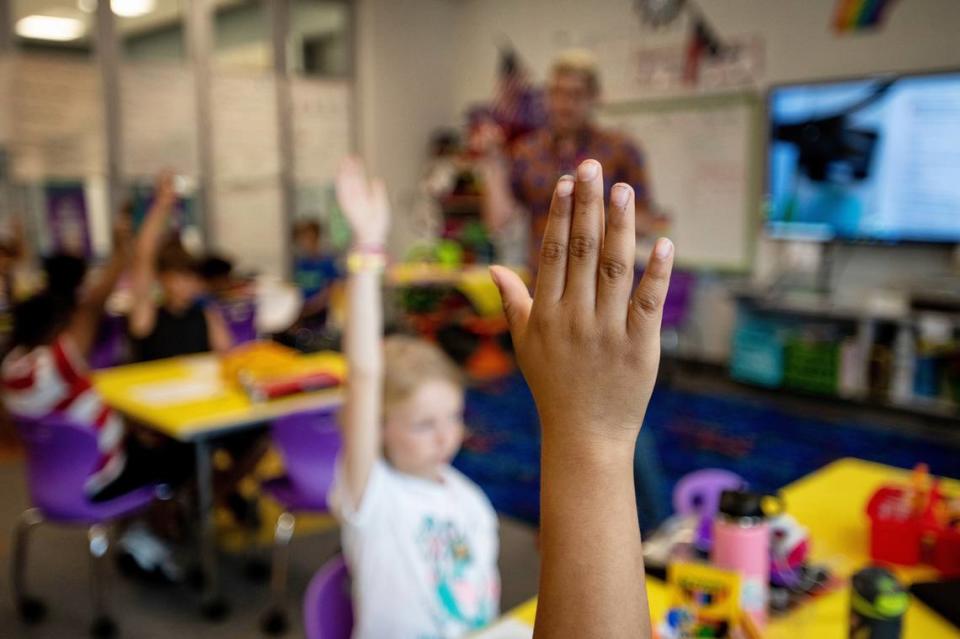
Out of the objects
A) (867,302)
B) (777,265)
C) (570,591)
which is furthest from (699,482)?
(777,265)

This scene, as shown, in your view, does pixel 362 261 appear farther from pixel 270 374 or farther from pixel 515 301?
pixel 270 374

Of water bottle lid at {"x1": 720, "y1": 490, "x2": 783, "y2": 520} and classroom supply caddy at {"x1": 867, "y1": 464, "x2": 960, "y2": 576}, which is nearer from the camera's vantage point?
water bottle lid at {"x1": 720, "y1": 490, "x2": 783, "y2": 520}

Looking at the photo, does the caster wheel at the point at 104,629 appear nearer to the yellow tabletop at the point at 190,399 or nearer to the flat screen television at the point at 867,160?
the yellow tabletop at the point at 190,399

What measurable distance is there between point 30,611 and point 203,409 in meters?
0.93

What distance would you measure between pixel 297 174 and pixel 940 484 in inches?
259

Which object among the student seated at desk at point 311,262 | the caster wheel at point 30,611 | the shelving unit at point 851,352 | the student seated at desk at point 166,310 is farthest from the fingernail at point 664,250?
the student seated at desk at point 311,262

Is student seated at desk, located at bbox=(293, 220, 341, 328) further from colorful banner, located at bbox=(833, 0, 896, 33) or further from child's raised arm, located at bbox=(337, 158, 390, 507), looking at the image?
child's raised arm, located at bbox=(337, 158, 390, 507)

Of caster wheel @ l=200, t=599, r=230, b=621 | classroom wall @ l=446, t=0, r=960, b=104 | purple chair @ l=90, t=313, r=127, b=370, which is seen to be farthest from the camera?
classroom wall @ l=446, t=0, r=960, b=104

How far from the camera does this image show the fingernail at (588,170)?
50 centimetres

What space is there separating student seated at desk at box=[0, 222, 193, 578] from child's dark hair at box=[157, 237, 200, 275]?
52cm

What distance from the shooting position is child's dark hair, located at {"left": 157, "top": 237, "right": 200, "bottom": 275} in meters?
3.69

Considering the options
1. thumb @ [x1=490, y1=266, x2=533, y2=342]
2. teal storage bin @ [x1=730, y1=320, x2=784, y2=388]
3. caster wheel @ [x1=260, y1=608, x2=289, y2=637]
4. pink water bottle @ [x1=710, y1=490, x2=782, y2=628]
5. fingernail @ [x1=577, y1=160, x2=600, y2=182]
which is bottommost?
caster wheel @ [x1=260, y1=608, x2=289, y2=637]

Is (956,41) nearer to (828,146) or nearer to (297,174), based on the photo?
(828,146)

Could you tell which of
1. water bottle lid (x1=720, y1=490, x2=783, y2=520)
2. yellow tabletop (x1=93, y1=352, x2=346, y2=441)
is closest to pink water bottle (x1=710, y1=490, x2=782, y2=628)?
water bottle lid (x1=720, y1=490, x2=783, y2=520)
